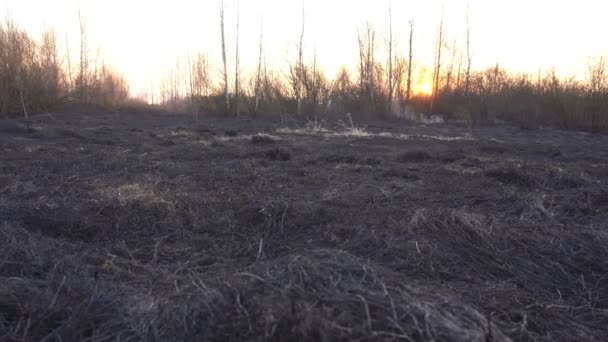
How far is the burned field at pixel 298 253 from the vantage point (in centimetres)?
194

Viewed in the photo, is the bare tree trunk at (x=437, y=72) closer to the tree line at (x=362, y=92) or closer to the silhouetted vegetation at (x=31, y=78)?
the tree line at (x=362, y=92)

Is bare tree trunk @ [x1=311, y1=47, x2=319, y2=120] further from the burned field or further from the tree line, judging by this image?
the burned field

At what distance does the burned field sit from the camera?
1.94 m

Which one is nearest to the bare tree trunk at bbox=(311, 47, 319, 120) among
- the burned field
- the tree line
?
the tree line

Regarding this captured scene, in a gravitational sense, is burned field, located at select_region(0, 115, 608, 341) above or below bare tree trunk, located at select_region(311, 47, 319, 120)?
below

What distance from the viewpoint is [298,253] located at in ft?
9.58

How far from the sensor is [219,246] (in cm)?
350

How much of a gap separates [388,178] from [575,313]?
401 centimetres

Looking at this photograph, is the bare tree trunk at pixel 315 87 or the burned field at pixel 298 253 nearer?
the burned field at pixel 298 253

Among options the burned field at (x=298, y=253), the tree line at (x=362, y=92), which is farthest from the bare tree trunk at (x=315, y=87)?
the burned field at (x=298, y=253)

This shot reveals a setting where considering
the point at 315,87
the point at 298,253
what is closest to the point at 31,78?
the point at 315,87

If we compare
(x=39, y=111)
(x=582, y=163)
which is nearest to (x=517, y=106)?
(x=582, y=163)

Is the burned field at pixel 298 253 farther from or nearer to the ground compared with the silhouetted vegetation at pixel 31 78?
nearer to the ground

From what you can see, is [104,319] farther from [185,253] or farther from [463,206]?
[463,206]
